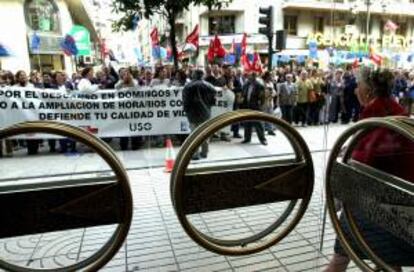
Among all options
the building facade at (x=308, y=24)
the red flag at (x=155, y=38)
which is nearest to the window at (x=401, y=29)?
the building facade at (x=308, y=24)

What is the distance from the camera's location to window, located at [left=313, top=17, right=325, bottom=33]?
29641 mm

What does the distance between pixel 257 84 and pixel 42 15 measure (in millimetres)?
15213

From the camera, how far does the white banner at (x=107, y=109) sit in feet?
25.6

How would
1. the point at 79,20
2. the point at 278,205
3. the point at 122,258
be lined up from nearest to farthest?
the point at 122,258
the point at 278,205
the point at 79,20

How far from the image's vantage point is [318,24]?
29.9 metres

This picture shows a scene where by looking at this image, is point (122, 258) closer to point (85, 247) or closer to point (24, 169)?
point (85, 247)

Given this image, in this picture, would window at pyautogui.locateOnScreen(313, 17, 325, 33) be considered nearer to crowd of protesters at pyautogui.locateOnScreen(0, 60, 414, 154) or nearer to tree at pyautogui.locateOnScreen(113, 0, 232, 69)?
crowd of protesters at pyautogui.locateOnScreen(0, 60, 414, 154)

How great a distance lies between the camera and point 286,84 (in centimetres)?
1098

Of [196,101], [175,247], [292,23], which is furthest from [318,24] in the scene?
[175,247]

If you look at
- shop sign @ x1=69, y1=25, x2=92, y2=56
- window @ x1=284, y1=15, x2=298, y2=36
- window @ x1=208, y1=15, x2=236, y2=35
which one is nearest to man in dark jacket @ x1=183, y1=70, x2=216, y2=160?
shop sign @ x1=69, y1=25, x2=92, y2=56

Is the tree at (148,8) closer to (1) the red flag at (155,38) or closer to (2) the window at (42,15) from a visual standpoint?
(1) the red flag at (155,38)

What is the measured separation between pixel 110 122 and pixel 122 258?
5.22 meters

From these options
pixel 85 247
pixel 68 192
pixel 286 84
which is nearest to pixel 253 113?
pixel 68 192

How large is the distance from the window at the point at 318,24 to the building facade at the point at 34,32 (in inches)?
680
